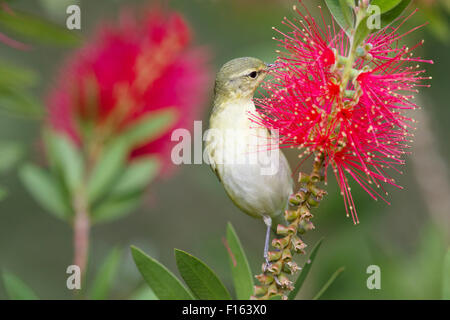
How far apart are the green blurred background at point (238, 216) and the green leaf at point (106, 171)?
0.46 metres

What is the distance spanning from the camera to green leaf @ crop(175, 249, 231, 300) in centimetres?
129

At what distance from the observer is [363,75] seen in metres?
1.26

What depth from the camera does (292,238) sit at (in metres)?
1.27

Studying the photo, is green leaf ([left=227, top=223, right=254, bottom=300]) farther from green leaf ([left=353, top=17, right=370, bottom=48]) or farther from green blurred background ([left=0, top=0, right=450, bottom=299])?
green blurred background ([left=0, top=0, right=450, bottom=299])

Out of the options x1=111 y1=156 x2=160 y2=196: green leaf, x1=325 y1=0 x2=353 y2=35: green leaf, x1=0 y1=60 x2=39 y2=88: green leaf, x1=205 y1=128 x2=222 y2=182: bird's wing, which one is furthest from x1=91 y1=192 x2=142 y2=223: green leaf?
x1=325 y1=0 x2=353 y2=35: green leaf

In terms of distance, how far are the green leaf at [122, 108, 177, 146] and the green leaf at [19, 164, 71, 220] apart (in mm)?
311

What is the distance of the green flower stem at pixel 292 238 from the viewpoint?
4.14 feet

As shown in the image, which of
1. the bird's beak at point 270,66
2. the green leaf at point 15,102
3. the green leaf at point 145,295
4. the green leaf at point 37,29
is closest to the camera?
the bird's beak at point 270,66

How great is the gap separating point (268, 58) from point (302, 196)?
1.19 meters

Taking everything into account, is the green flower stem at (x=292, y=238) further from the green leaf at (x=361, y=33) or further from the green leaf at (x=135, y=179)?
the green leaf at (x=135, y=179)

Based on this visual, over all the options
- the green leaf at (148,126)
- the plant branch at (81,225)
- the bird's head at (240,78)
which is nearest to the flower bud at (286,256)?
the bird's head at (240,78)

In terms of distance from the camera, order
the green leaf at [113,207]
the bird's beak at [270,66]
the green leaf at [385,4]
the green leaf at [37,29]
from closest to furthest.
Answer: the green leaf at [385,4], the bird's beak at [270,66], the green leaf at [37,29], the green leaf at [113,207]

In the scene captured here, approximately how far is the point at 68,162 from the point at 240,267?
883 millimetres
